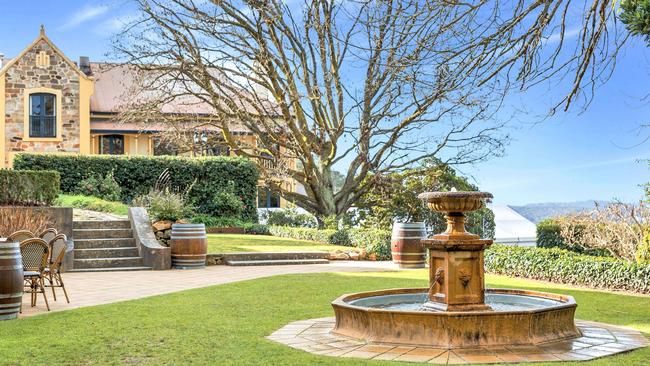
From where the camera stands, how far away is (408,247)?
1655 centimetres

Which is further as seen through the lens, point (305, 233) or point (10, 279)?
point (305, 233)

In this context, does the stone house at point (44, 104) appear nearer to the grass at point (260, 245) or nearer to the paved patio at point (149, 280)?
the grass at point (260, 245)

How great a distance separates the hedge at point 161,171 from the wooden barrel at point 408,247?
908cm

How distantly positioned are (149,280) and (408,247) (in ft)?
19.1

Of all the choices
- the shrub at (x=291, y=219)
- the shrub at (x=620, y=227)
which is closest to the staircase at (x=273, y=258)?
the shrub at (x=620, y=227)

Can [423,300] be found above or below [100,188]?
below

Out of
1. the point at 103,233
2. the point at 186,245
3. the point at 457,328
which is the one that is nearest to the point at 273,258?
the point at 186,245

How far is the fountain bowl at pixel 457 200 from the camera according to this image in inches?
301

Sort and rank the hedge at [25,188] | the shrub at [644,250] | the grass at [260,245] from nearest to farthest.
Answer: the shrub at [644,250] < the hedge at [25,188] < the grass at [260,245]

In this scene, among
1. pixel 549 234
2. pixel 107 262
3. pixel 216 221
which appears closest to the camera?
pixel 107 262

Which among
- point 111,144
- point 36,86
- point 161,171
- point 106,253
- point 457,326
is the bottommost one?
point 457,326

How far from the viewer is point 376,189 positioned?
26891 millimetres

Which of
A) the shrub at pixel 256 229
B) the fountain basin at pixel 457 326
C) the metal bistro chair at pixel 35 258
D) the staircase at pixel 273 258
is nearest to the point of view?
the fountain basin at pixel 457 326

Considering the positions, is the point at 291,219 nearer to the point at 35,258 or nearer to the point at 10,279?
the point at 35,258
